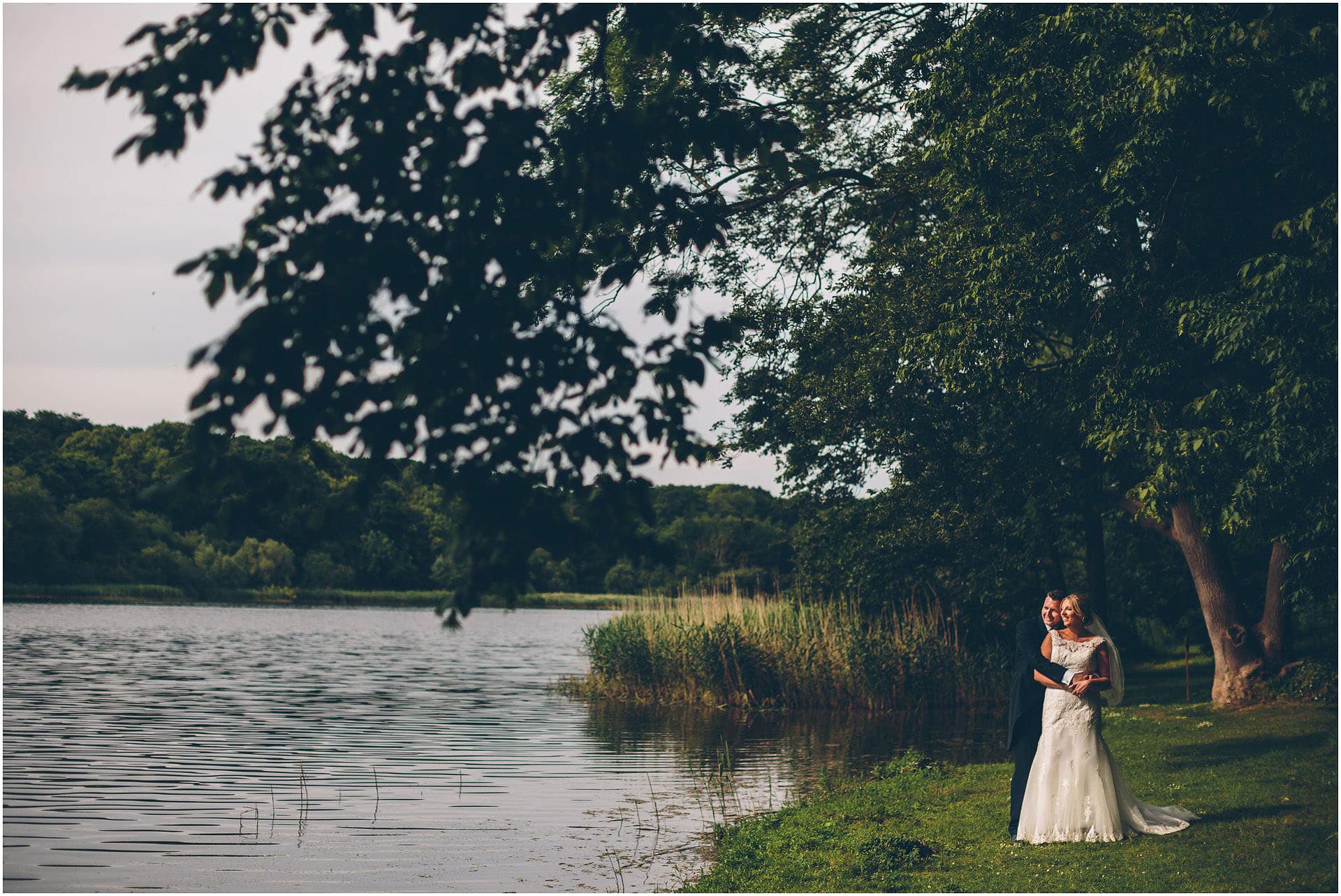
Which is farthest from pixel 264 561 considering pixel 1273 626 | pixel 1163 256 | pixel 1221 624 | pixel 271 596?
pixel 1163 256

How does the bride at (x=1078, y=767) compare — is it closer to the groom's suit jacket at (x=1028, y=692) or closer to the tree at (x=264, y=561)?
the groom's suit jacket at (x=1028, y=692)

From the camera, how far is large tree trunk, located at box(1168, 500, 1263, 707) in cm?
1769

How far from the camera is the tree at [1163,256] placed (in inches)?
456

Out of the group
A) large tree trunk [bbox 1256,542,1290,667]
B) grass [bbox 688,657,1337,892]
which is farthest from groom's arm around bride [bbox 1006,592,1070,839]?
large tree trunk [bbox 1256,542,1290,667]

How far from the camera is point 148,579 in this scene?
78750mm

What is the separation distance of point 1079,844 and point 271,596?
272ft

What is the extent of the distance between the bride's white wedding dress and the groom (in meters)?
0.16

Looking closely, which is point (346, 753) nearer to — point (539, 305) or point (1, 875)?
point (1, 875)

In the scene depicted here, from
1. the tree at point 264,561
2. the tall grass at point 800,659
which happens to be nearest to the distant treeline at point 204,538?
the tree at point 264,561

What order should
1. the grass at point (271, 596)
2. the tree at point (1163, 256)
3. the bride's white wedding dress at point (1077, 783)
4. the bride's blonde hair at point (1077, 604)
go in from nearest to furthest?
the bride's white wedding dress at point (1077, 783) → the bride's blonde hair at point (1077, 604) → the tree at point (1163, 256) → the grass at point (271, 596)

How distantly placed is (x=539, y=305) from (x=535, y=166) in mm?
694

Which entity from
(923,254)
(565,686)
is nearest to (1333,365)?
(923,254)

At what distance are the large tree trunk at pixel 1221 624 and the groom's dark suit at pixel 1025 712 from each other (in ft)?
30.1

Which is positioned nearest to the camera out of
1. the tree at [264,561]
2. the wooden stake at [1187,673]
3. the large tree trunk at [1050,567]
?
the wooden stake at [1187,673]
